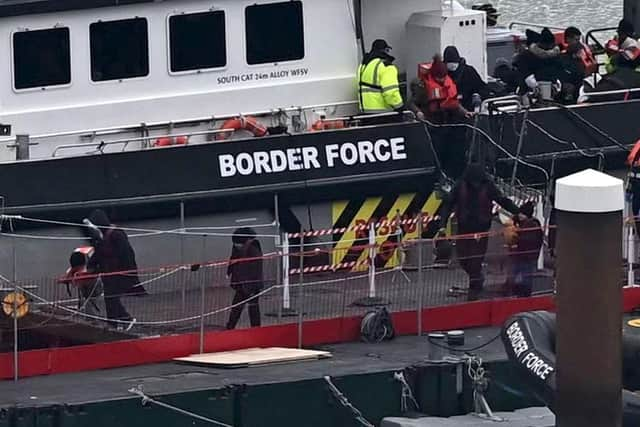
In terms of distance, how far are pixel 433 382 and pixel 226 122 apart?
3.62m

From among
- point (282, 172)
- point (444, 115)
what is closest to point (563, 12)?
point (444, 115)

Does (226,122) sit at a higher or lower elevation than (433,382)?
higher

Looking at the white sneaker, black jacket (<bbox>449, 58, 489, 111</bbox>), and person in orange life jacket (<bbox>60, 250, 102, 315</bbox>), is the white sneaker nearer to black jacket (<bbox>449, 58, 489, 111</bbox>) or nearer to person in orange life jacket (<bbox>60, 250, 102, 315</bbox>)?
person in orange life jacket (<bbox>60, 250, 102, 315</bbox>)

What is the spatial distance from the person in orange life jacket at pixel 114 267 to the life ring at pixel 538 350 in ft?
9.13

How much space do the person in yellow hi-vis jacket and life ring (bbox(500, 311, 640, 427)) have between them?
439 cm

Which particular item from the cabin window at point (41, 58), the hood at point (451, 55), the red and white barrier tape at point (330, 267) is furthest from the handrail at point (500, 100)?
the cabin window at point (41, 58)

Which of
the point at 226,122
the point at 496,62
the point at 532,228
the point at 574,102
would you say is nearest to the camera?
the point at 532,228

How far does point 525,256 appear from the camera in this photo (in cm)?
1577

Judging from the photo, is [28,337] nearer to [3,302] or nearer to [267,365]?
[3,302]

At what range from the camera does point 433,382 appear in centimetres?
1423

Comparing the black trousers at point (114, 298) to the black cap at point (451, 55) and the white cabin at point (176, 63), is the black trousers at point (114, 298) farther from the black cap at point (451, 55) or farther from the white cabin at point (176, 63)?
the black cap at point (451, 55)

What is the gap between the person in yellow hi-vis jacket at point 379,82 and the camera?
17.1 metres

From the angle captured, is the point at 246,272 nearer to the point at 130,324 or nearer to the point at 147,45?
the point at 130,324

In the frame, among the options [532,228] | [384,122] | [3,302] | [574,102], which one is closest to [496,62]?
[574,102]
